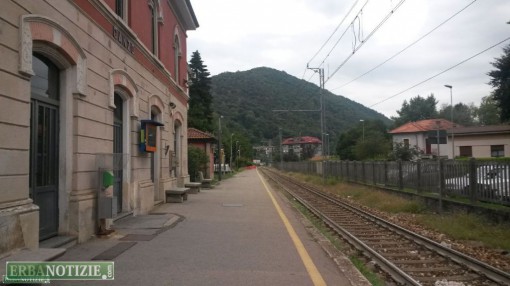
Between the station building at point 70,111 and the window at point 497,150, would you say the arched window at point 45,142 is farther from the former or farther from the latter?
the window at point 497,150

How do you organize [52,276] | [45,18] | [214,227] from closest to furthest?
[52,276], [45,18], [214,227]

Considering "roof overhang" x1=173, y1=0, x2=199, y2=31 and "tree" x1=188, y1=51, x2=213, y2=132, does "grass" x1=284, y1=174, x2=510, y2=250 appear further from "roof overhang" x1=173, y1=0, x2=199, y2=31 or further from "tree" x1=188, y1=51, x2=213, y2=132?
"tree" x1=188, y1=51, x2=213, y2=132

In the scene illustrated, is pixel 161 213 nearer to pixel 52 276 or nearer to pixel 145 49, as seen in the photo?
pixel 145 49

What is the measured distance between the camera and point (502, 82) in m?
28.1

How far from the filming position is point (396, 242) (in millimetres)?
10469

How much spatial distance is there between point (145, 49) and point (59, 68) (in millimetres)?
5565

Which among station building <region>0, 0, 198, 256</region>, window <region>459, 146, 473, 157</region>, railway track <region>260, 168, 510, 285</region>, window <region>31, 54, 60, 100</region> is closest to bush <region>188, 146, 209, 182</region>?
station building <region>0, 0, 198, 256</region>

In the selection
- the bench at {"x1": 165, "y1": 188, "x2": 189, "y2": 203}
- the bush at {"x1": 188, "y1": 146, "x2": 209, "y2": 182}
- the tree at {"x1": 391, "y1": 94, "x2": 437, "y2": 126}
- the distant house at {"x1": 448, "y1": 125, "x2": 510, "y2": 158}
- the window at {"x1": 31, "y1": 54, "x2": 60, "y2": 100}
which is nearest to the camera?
the window at {"x1": 31, "y1": 54, "x2": 60, "y2": 100}

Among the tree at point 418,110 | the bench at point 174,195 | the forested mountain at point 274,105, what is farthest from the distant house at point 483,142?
the tree at point 418,110

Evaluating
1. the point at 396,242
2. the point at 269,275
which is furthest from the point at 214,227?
the point at 269,275

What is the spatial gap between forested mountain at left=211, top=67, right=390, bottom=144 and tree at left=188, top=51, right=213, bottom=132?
32.2ft

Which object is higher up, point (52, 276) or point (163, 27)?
Answer: point (163, 27)

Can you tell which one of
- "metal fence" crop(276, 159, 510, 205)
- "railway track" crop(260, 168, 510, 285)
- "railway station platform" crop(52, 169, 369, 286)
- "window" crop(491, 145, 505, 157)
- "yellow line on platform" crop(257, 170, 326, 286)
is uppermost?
"window" crop(491, 145, 505, 157)

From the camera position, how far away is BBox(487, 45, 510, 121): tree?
27.4m
